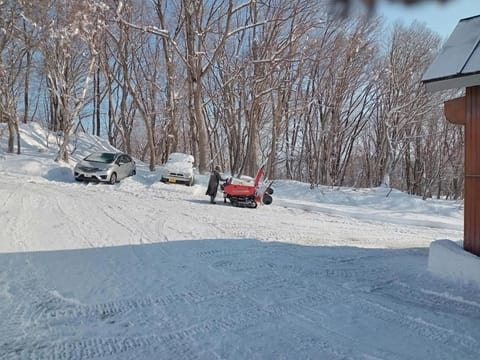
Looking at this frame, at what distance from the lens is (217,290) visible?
454cm

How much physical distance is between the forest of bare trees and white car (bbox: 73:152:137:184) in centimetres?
338

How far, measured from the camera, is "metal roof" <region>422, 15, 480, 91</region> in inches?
188

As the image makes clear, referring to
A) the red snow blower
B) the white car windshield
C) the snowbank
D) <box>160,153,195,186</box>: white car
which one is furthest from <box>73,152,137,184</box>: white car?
the snowbank

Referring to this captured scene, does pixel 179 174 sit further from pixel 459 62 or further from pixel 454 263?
pixel 459 62

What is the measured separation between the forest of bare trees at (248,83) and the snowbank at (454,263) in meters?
10.5

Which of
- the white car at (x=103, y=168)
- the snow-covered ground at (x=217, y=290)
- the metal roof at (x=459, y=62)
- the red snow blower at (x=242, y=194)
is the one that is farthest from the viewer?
the white car at (x=103, y=168)

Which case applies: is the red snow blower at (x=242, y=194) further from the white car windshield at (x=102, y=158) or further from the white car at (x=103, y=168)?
the white car windshield at (x=102, y=158)

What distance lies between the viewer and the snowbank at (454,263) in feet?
16.0

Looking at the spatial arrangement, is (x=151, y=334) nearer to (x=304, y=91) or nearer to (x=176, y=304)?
(x=176, y=304)

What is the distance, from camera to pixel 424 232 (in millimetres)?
9805

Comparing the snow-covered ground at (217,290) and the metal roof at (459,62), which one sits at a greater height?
the metal roof at (459,62)

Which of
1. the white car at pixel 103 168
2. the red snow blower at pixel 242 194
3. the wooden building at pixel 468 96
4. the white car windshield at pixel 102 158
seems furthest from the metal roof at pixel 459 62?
the white car windshield at pixel 102 158

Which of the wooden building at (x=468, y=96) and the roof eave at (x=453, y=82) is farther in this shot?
the wooden building at (x=468, y=96)

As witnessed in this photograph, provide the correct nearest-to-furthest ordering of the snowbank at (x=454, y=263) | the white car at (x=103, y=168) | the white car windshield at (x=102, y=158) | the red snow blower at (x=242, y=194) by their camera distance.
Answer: the snowbank at (x=454, y=263) < the red snow blower at (x=242, y=194) < the white car at (x=103, y=168) < the white car windshield at (x=102, y=158)
